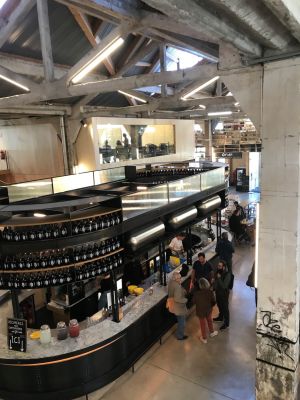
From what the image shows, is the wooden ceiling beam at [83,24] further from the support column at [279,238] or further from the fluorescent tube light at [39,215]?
the support column at [279,238]

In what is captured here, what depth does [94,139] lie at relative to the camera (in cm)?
1225

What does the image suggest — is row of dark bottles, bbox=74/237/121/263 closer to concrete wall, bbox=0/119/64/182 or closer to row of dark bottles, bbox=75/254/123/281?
row of dark bottles, bbox=75/254/123/281

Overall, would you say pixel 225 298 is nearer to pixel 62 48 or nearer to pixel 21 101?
pixel 21 101

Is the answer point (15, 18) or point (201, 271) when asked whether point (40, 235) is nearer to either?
point (201, 271)

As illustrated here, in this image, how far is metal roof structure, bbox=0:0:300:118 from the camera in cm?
296

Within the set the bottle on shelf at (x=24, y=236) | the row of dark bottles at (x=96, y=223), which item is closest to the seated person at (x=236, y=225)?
the row of dark bottles at (x=96, y=223)

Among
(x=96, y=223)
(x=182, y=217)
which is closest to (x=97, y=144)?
(x=182, y=217)

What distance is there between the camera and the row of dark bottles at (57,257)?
5270 millimetres

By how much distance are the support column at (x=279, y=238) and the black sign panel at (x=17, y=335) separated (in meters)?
3.66

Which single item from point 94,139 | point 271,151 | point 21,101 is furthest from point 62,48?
point 271,151

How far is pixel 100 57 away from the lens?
612cm


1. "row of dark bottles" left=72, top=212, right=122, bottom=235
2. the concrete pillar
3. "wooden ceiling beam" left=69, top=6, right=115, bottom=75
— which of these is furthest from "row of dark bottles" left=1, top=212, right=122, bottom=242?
"wooden ceiling beam" left=69, top=6, right=115, bottom=75

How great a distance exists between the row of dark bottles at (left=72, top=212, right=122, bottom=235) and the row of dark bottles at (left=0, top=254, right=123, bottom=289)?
0.64m

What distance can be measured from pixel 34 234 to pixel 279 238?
12.0 feet
